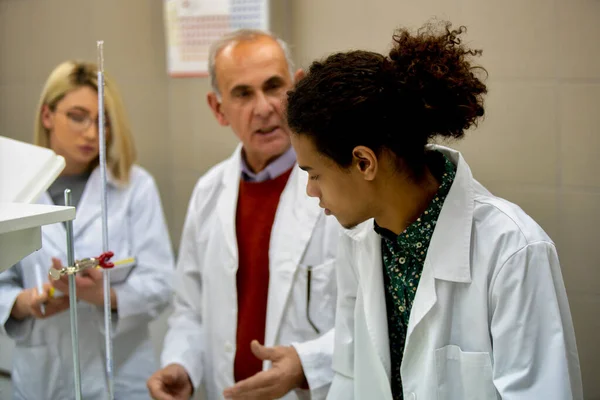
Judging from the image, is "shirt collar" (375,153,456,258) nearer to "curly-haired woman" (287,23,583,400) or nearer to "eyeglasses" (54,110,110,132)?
"curly-haired woman" (287,23,583,400)

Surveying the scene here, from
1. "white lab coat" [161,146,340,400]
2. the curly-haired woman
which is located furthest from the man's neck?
"white lab coat" [161,146,340,400]

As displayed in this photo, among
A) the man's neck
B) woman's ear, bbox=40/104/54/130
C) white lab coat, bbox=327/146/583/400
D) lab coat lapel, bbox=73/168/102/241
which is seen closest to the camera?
white lab coat, bbox=327/146/583/400

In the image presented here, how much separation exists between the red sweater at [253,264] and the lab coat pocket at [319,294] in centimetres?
11

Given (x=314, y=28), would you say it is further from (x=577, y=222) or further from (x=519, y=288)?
(x=519, y=288)

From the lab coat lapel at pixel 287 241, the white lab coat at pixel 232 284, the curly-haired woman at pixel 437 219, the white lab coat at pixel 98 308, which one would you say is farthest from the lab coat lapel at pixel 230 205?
the curly-haired woman at pixel 437 219

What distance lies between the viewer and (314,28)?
2.12m

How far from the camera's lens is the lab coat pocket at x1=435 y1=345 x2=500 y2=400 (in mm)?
1176

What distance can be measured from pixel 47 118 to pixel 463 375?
1.17 meters

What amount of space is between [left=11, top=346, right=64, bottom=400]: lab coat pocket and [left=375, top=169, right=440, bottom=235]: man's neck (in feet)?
2.53

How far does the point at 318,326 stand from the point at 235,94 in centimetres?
62

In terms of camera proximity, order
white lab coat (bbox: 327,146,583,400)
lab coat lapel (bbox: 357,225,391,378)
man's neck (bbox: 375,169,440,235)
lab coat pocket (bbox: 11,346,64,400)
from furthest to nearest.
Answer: lab coat pocket (bbox: 11,346,64,400)
lab coat lapel (bbox: 357,225,391,378)
man's neck (bbox: 375,169,440,235)
white lab coat (bbox: 327,146,583,400)

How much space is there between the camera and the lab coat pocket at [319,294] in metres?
1.68

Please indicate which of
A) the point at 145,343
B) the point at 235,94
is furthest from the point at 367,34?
the point at 145,343

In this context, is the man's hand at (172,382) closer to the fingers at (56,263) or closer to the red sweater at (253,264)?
the red sweater at (253,264)
